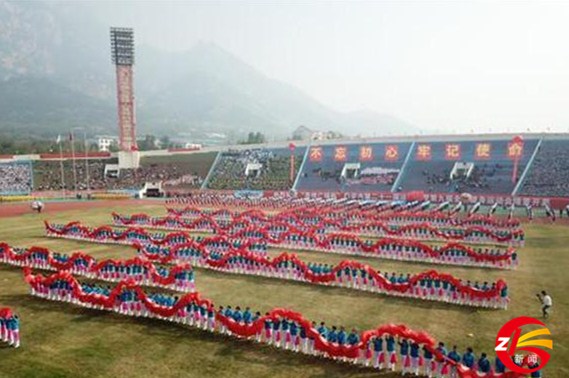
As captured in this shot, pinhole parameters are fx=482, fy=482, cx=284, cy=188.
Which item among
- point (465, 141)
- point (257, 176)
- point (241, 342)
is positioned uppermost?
point (465, 141)

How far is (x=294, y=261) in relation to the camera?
2559 cm

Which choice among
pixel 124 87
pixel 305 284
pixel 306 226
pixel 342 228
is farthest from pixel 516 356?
pixel 124 87

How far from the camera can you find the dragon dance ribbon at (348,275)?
2127cm

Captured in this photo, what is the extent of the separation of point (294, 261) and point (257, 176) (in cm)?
5415

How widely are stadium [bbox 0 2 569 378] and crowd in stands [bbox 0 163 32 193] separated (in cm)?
1498

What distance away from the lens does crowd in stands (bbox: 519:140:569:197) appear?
185 feet

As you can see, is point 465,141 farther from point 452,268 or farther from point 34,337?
point 34,337

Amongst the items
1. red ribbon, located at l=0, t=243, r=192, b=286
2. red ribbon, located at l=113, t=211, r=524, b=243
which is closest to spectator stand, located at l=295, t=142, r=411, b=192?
red ribbon, located at l=113, t=211, r=524, b=243

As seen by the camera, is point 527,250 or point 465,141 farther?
point 465,141

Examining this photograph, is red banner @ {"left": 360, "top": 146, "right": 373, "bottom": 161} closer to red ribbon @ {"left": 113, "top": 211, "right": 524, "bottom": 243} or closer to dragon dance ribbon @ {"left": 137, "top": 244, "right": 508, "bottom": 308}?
red ribbon @ {"left": 113, "top": 211, "right": 524, "bottom": 243}

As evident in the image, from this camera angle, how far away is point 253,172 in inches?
3179

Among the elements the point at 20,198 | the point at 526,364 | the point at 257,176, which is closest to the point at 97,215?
the point at 20,198

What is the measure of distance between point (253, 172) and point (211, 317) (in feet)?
205

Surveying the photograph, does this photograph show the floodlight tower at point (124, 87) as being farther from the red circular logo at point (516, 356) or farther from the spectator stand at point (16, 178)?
the red circular logo at point (516, 356)
